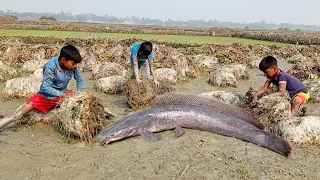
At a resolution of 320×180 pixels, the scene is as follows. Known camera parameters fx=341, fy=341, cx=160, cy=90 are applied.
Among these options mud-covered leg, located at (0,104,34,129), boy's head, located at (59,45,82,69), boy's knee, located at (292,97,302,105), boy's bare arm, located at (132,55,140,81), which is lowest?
mud-covered leg, located at (0,104,34,129)

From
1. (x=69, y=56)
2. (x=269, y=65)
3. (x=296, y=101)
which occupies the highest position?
(x=69, y=56)

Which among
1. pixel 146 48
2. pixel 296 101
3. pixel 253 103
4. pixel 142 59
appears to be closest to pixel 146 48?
pixel 146 48

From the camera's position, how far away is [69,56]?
18.9 ft

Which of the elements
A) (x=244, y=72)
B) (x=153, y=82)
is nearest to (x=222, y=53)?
(x=244, y=72)

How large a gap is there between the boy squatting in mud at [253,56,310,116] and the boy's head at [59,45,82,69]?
338 cm

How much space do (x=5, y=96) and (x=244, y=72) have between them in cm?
813

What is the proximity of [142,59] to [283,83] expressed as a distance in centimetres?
345

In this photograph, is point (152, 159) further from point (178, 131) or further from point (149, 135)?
point (178, 131)

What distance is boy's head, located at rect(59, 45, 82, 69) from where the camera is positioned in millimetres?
5746

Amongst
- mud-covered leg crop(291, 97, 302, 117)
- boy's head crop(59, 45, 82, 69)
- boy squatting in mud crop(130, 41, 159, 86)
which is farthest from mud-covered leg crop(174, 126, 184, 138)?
mud-covered leg crop(291, 97, 302, 117)

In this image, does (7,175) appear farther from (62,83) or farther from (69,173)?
(62,83)

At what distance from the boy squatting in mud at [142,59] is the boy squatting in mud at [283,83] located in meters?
2.50

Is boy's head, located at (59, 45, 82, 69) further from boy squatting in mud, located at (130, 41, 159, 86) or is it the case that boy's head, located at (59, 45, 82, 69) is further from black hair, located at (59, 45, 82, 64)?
boy squatting in mud, located at (130, 41, 159, 86)

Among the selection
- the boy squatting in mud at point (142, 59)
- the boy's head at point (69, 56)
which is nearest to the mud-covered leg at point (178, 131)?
the boy squatting in mud at point (142, 59)
